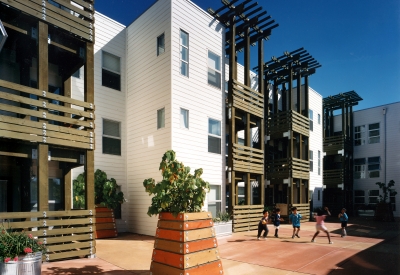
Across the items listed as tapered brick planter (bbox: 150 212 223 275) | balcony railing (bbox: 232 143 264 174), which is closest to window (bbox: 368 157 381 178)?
balcony railing (bbox: 232 143 264 174)

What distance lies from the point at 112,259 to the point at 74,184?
194 inches

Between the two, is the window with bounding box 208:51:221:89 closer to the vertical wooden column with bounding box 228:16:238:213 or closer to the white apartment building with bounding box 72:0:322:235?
the white apartment building with bounding box 72:0:322:235

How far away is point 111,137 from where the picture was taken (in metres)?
14.3

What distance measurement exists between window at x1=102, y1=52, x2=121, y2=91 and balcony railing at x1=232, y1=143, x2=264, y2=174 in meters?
7.10

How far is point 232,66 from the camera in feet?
51.2

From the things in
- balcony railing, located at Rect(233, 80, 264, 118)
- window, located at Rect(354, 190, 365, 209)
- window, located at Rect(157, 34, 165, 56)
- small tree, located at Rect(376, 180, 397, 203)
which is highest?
window, located at Rect(157, 34, 165, 56)

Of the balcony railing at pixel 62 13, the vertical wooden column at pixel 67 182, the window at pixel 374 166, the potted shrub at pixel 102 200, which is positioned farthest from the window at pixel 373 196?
the balcony railing at pixel 62 13

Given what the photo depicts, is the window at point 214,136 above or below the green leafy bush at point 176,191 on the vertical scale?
above

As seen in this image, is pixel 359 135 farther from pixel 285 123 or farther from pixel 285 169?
pixel 285 169

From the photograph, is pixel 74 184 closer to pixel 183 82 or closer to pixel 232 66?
pixel 183 82

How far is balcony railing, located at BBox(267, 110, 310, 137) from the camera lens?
21125mm

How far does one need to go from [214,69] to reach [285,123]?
8528 millimetres

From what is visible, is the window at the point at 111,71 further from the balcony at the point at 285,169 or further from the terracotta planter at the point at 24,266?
the balcony at the point at 285,169

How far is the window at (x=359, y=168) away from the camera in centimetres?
3103
